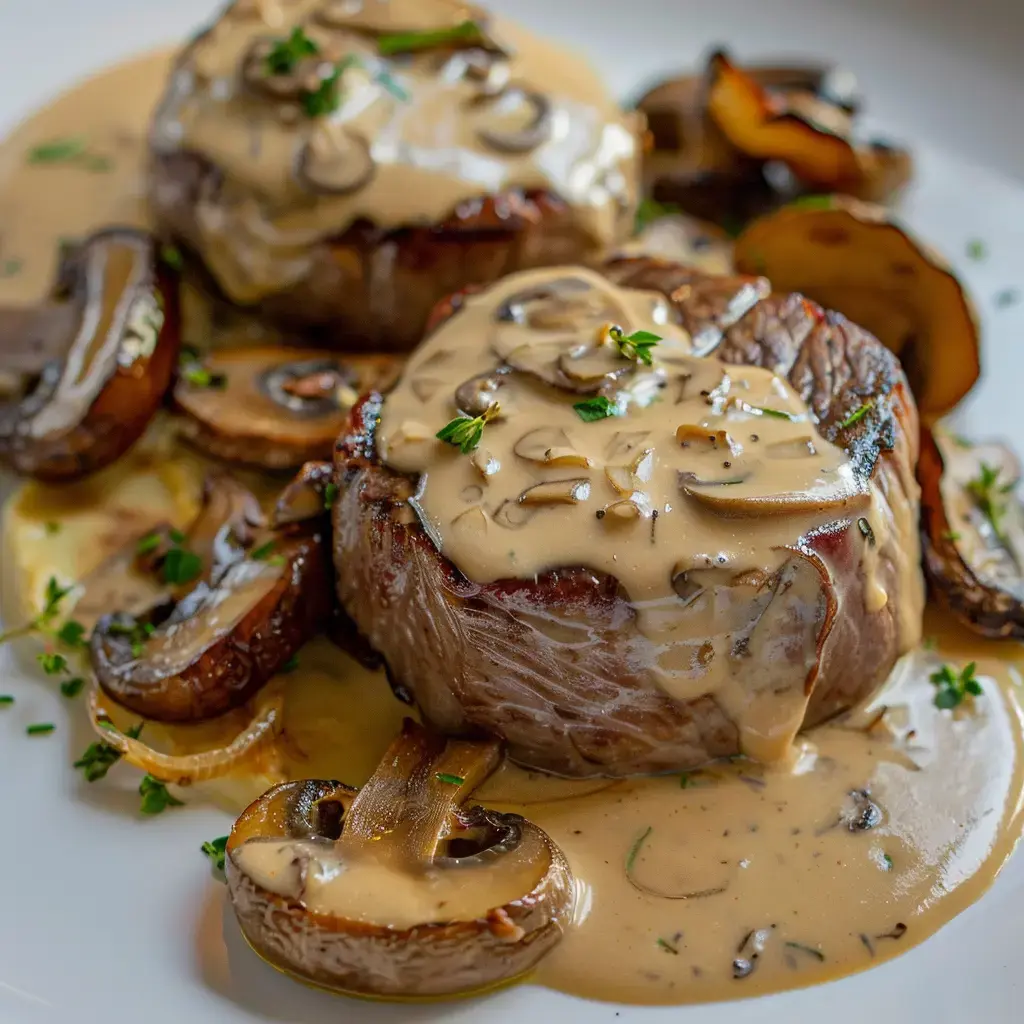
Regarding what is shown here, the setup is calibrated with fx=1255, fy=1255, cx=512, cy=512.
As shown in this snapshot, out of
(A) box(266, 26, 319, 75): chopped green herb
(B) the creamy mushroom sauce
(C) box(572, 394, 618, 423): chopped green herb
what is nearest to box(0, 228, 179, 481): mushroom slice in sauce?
(A) box(266, 26, 319, 75): chopped green herb

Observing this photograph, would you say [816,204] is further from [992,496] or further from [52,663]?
[52,663]

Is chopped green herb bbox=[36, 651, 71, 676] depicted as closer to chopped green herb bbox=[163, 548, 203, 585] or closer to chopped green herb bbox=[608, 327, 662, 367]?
chopped green herb bbox=[163, 548, 203, 585]

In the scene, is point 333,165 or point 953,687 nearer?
point 953,687

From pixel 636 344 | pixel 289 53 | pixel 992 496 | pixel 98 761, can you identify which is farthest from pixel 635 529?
pixel 289 53

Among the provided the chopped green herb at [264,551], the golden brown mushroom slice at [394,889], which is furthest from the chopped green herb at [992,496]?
the chopped green herb at [264,551]

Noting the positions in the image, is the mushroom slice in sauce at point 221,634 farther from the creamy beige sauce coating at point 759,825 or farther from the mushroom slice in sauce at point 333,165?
the mushroom slice in sauce at point 333,165

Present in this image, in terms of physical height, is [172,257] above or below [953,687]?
below

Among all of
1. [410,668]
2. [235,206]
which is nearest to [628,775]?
[410,668]
